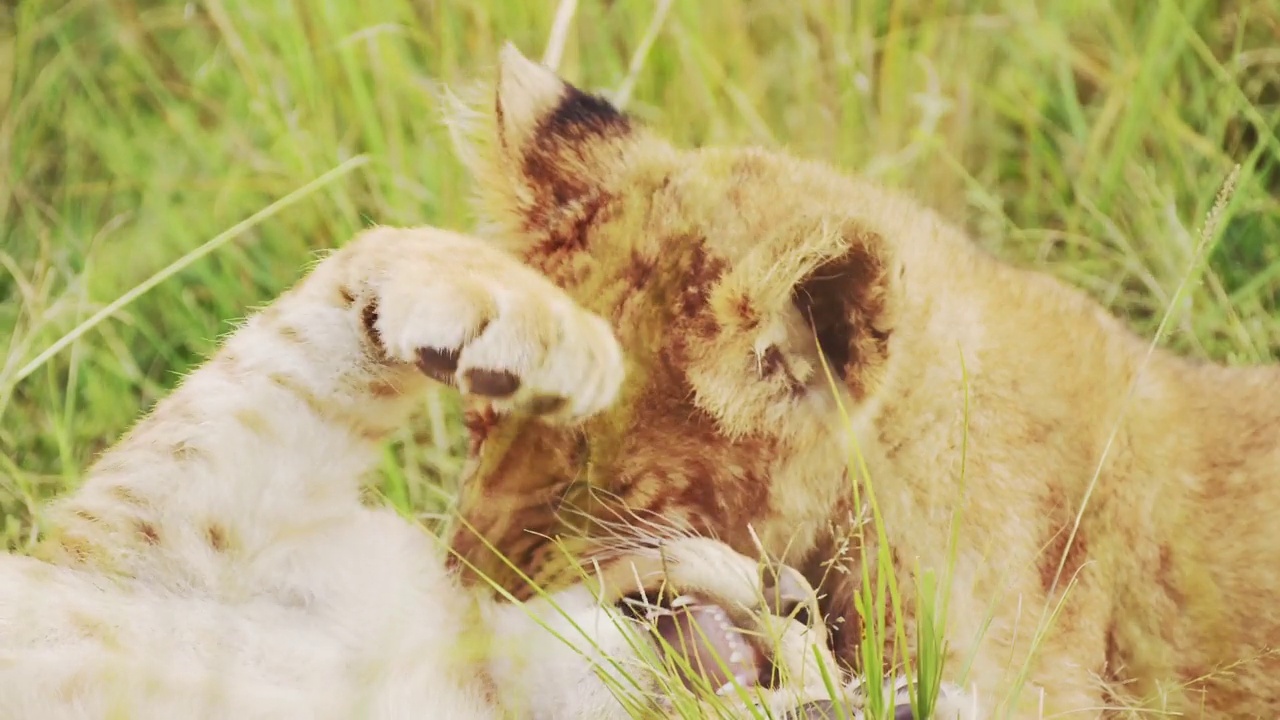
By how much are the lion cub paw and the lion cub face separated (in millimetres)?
98

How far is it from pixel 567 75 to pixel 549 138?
875mm

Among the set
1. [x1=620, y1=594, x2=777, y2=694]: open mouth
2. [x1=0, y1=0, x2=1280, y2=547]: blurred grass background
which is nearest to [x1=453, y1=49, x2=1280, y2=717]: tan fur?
[x1=620, y1=594, x2=777, y2=694]: open mouth

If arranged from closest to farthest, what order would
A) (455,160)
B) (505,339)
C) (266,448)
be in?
1. (505,339)
2. (266,448)
3. (455,160)

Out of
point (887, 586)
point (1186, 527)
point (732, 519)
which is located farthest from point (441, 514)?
point (1186, 527)

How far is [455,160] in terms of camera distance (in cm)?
239

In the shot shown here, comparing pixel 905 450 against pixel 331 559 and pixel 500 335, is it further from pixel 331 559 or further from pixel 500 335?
pixel 331 559

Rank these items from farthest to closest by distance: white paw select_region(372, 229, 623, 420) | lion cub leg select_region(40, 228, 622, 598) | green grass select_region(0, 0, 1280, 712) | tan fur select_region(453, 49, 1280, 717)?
green grass select_region(0, 0, 1280, 712), lion cub leg select_region(40, 228, 622, 598), tan fur select_region(453, 49, 1280, 717), white paw select_region(372, 229, 623, 420)

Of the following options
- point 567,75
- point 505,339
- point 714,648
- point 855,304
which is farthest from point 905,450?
point 567,75

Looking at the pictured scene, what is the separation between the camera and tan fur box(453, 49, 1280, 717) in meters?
1.51

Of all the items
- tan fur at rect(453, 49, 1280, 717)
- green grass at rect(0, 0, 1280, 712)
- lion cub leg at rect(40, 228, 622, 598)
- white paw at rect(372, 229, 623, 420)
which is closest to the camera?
white paw at rect(372, 229, 623, 420)

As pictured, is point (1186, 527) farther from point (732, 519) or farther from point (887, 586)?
point (732, 519)

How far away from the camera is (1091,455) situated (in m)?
1.61

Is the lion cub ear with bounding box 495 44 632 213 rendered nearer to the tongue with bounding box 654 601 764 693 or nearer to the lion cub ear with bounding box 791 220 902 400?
the lion cub ear with bounding box 791 220 902 400

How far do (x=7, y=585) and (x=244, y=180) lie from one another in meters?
1.10
